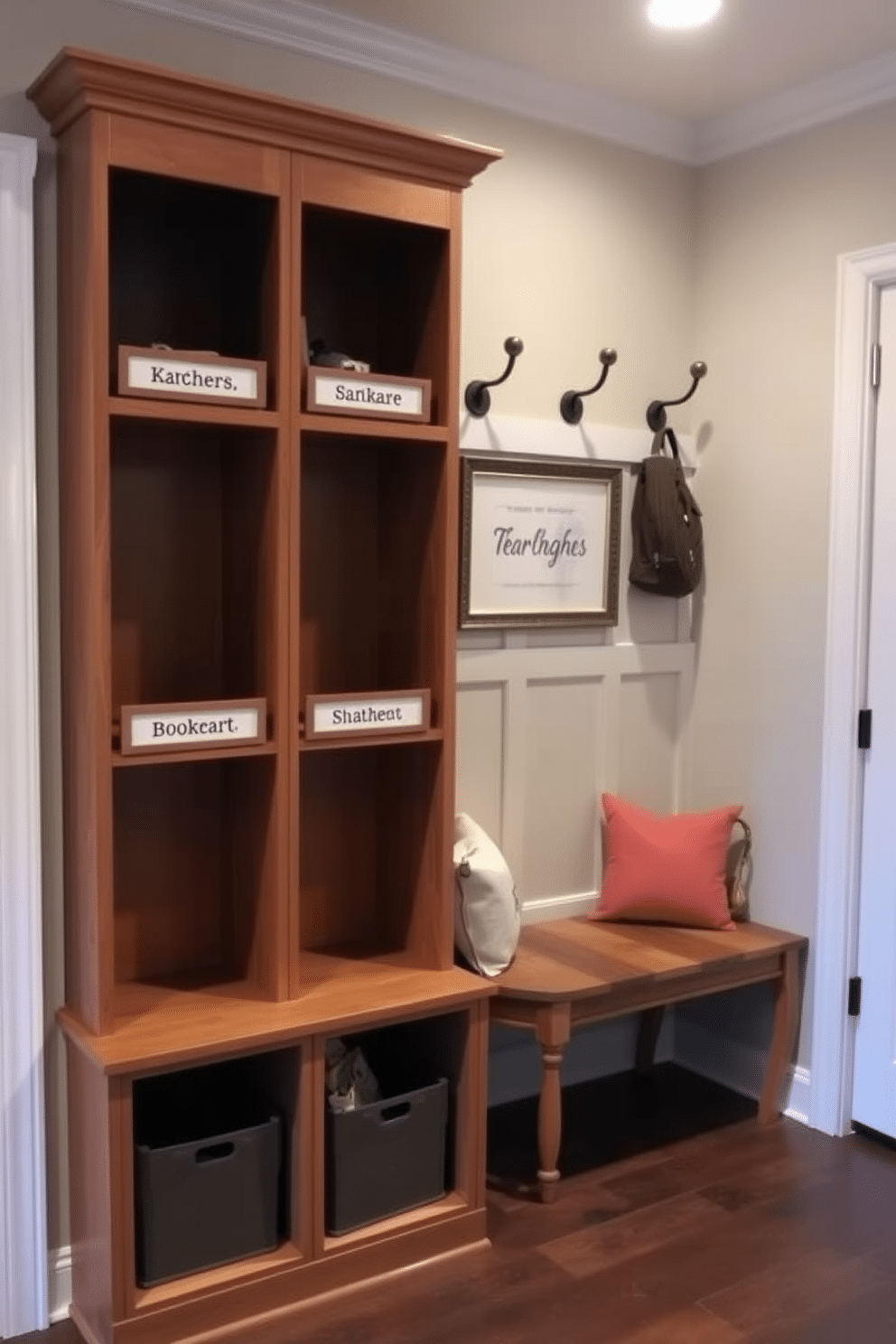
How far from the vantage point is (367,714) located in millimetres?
2510

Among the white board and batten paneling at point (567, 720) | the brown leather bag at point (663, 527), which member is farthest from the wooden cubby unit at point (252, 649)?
the brown leather bag at point (663, 527)

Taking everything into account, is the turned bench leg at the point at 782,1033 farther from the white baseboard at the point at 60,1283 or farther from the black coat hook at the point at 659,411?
the white baseboard at the point at 60,1283

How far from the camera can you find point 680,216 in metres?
3.35

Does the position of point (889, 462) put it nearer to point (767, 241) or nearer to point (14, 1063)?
point (767, 241)

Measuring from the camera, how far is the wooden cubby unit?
7.29 ft

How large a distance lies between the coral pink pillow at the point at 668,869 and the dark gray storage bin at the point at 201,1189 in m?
1.13

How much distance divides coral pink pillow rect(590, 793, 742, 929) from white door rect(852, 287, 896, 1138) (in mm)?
349

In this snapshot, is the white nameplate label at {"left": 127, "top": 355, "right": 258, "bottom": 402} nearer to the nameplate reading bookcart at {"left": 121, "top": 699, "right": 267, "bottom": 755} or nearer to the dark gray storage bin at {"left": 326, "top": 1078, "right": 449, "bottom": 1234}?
the nameplate reading bookcart at {"left": 121, "top": 699, "right": 267, "bottom": 755}

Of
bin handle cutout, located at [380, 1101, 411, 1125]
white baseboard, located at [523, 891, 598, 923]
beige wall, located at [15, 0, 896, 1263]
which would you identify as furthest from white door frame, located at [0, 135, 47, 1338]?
white baseboard, located at [523, 891, 598, 923]

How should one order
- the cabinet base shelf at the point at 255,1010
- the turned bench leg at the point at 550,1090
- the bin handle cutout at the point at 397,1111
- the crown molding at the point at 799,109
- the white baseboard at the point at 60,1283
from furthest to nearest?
the crown molding at the point at 799,109 < the turned bench leg at the point at 550,1090 < the bin handle cutout at the point at 397,1111 < the white baseboard at the point at 60,1283 < the cabinet base shelf at the point at 255,1010

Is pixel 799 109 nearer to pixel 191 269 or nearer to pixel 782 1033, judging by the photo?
pixel 191 269

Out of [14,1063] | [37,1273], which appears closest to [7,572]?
[14,1063]

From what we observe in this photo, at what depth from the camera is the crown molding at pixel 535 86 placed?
2550 mm

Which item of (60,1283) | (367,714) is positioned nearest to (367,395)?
(367,714)
